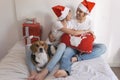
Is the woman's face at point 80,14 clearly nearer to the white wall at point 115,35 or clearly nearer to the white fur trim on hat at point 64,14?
the white fur trim on hat at point 64,14

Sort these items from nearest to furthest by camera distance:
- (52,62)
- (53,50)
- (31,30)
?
(52,62) → (53,50) → (31,30)

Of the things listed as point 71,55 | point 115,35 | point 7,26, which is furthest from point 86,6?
point 7,26

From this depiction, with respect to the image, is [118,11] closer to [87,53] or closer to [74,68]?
[87,53]

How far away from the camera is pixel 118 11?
2039 millimetres

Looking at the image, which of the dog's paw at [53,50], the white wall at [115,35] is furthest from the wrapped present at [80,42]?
the white wall at [115,35]

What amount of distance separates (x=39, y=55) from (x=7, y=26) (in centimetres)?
80

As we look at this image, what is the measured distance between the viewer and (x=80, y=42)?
5.49ft

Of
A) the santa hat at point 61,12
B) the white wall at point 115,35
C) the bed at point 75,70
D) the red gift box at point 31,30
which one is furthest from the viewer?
the white wall at point 115,35

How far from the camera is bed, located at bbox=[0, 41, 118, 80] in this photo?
1.36 metres

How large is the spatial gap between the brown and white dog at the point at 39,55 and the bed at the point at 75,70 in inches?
3.9

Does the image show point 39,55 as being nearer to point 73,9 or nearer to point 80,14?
point 80,14

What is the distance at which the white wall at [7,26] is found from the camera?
200 cm

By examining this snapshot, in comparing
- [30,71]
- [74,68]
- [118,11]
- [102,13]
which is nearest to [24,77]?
[30,71]

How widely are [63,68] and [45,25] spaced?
72 centimetres
